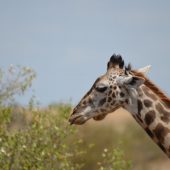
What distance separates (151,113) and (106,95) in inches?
33.8

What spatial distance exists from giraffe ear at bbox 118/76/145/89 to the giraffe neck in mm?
189

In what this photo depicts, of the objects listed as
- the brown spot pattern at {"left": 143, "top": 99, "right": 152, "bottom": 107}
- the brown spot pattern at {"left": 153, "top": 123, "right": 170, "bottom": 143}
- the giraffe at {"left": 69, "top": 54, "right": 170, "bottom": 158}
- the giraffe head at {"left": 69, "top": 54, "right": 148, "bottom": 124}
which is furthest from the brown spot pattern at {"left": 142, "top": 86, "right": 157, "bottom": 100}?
the brown spot pattern at {"left": 153, "top": 123, "right": 170, "bottom": 143}

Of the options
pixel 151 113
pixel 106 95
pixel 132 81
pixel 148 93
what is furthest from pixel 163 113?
pixel 106 95

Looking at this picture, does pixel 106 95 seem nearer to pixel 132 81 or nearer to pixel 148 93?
pixel 132 81

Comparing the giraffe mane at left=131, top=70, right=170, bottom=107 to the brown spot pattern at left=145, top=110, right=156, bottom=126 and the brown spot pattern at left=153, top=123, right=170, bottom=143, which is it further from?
the brown spot pattern at left=153, top=123, right=170, bottom=143

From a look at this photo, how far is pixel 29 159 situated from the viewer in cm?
1761

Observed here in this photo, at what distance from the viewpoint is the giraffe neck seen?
1384 cm

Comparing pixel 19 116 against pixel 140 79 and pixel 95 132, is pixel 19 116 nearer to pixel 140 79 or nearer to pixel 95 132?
pixel 95 132

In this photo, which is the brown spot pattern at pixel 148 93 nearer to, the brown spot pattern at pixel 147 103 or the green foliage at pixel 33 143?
the brown spot pattern at pixel 147 103

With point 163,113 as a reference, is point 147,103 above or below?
above

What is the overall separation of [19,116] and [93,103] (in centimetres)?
1662

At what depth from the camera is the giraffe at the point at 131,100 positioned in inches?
545

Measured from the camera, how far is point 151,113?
13953 millimetres

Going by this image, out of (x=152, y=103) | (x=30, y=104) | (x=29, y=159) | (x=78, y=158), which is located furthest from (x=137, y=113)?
(x=78, y=158)
